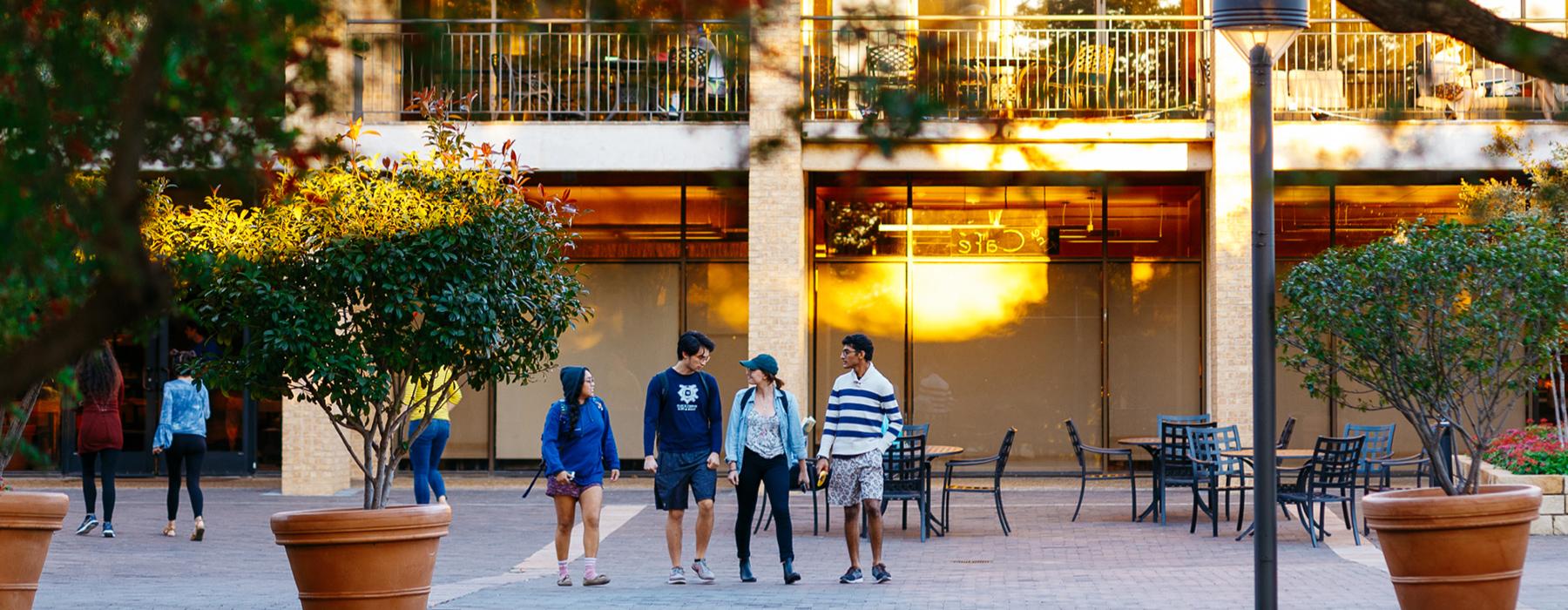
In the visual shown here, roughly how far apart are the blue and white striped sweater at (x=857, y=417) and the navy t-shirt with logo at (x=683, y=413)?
30.1 inches

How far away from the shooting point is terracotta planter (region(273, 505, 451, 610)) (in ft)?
27.1

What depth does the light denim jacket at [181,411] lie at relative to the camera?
45.7ft

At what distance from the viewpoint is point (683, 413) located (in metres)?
11.5

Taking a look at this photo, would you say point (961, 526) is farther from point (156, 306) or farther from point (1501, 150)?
point (156, 306)

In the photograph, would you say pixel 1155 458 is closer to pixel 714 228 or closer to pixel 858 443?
pixel 858 443

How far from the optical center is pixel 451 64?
320 cm

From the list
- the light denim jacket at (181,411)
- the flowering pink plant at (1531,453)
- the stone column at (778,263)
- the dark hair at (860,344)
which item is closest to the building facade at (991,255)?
the stone column at (778,263)

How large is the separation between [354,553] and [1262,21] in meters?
5.00

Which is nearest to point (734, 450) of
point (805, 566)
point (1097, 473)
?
point (805, 566)

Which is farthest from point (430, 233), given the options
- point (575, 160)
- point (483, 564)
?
point (575, 160)

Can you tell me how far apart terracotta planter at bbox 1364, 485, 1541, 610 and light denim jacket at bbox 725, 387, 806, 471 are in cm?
422

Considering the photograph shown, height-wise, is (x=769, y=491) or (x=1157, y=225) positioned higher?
(x=1157, y=225)

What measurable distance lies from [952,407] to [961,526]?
5.19 meters

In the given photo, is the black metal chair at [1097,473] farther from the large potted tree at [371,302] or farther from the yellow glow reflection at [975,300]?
the large potted tree at [371,302]
